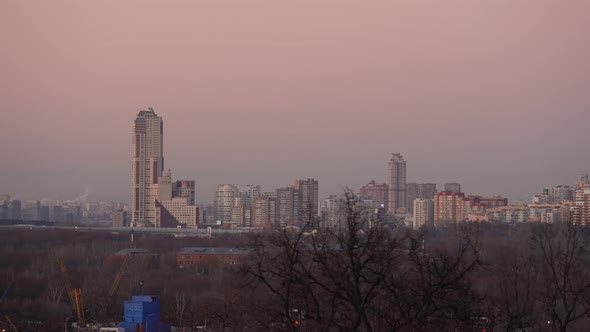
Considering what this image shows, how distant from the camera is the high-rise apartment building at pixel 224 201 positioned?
7650 cm

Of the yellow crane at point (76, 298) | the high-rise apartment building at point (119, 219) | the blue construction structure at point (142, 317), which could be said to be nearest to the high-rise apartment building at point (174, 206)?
the high-rise apartment building at point (119, 219)

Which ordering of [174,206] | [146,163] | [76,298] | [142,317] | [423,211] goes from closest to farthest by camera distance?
[142,317]
[76,298]
[423,211]
[174,206]
[146,163]

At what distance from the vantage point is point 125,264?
112 ft

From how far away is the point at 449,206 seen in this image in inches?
2633

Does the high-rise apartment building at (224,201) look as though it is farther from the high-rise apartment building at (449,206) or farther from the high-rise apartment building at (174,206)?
the high-rise apartment building at (449,206)

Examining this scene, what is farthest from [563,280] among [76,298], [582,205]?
[582,205]

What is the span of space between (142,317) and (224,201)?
59111mm

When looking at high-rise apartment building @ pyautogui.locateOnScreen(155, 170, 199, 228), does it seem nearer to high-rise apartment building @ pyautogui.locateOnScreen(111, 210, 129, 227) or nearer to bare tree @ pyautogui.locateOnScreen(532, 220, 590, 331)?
high-rise apartment building @ pyautogui.locateOnScreen(111, 210, 129, 227)

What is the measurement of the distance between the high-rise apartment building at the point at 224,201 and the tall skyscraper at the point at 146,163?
6000 millimetres

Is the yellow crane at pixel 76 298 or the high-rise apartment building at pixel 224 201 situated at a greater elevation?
the high-rise apartment building at pixel 224 201

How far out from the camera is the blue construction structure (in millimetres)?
20359

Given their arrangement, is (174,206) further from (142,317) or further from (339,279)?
(339,279)

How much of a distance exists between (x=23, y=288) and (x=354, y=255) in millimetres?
23450

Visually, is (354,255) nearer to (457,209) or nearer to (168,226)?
(457,209)
